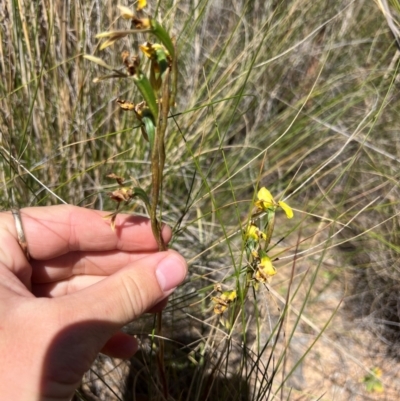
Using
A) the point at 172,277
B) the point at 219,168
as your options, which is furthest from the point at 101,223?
the point at 219,168

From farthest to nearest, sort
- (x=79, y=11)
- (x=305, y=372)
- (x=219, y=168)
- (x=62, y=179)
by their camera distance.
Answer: (x=219, y=168)
(x=305, y=372)
(x=62, y=179)
(x=79, y=11)

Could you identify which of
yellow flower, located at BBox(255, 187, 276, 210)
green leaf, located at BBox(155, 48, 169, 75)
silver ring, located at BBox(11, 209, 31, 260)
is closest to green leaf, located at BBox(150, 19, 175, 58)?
green leaf, located at BBox(155, 48, 169, 75)

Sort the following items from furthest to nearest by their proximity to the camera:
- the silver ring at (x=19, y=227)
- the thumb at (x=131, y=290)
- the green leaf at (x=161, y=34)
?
the silver ring at (x=19, y=227)
the thumb at (x=131, y=290)
the green leaf at (x=161, y=34)

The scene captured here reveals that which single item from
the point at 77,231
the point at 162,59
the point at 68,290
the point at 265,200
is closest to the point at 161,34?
the point at 162,59

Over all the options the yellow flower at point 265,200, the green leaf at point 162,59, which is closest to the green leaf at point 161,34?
the green leaf at point 162,59

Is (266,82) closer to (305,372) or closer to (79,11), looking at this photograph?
(79,11)

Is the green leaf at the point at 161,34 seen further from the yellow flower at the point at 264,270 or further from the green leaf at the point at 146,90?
the yellow flower at the point at 264,270

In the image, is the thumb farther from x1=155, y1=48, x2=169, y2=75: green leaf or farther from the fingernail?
x1=155, y1=48, x2=169, y2=75: green leaf
